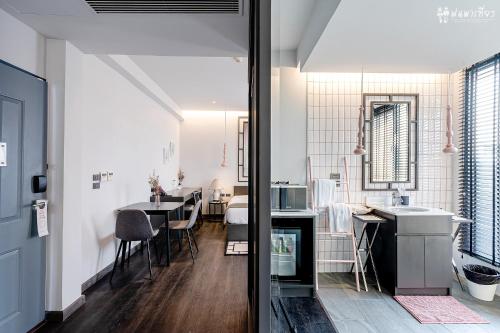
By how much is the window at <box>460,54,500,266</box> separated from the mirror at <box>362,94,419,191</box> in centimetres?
51

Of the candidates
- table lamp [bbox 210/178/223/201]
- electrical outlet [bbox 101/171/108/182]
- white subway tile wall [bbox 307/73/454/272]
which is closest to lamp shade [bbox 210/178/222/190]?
table lamp [bbox 210/178/223/201]

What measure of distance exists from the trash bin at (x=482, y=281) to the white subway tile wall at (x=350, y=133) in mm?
768

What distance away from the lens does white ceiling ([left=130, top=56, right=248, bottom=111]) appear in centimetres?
351

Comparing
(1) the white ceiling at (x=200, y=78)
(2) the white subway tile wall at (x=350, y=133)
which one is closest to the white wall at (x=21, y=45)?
(1) the white ceiling at (x=200, y=78)

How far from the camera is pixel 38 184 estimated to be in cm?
200

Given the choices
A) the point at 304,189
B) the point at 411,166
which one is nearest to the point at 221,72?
the point at 304,189

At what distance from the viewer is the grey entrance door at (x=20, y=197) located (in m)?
1.75

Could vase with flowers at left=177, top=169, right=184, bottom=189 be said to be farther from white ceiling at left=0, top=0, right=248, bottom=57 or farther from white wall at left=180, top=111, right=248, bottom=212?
white ceiling at left=0, top=0, right=248, bottom=57

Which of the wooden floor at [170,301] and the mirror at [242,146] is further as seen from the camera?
the mirror at [242,146]

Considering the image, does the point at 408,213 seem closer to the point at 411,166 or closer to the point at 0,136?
the point at 411,166

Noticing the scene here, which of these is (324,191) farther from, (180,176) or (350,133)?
(180,176)

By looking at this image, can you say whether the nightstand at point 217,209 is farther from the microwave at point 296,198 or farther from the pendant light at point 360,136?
the pendant light at point 360,136

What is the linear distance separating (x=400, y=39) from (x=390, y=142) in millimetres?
1304

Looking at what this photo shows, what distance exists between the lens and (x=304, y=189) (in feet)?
8.76
